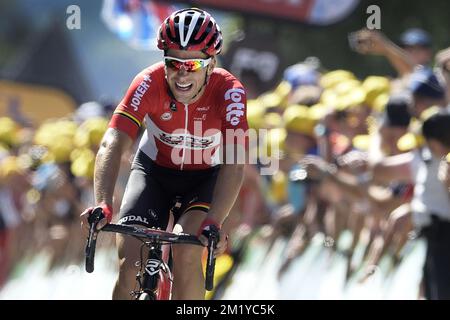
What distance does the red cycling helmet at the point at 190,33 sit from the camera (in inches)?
247

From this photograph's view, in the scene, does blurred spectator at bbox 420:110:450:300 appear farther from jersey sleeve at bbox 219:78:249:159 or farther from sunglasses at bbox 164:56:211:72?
sunglasses at bbox 164:56:211:72

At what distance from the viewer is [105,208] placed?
Result: 593 centimetres

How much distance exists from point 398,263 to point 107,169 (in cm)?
318

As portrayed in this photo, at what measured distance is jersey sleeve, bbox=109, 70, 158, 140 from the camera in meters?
6.41

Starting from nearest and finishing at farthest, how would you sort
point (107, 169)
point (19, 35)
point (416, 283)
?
point (107, 169), point (416, 283), point (19, 35)

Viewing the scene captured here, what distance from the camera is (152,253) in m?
6.07

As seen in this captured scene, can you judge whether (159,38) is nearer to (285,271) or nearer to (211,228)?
(211,228)

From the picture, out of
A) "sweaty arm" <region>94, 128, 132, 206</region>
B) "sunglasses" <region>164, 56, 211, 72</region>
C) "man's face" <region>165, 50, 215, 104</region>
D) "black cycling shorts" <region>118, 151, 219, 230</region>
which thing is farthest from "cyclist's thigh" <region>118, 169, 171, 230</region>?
"sunglasses" <region>164, 56, 211, 72</region>

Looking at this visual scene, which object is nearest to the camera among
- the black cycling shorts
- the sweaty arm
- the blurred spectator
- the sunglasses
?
the sweaty arm

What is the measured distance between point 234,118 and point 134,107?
580mm

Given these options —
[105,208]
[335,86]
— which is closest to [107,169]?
[105,208]
